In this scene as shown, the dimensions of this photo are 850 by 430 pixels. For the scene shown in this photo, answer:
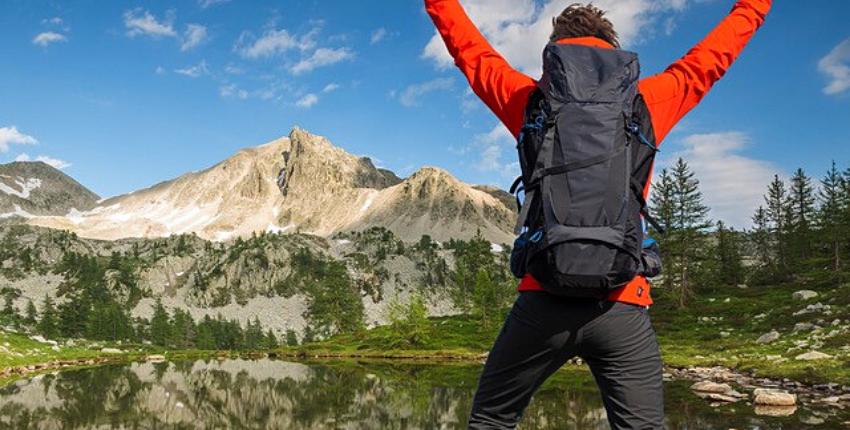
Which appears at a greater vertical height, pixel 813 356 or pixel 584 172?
pixel 584 172

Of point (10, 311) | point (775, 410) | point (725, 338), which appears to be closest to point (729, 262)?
point (725, 338)

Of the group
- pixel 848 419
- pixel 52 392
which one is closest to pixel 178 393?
pixel 52 392

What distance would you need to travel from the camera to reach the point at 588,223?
11.0ft

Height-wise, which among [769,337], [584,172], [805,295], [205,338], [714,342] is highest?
[805,295]

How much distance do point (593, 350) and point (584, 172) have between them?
3.82 ft

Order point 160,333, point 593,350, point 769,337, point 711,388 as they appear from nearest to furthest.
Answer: point 593,350 → point 711,388 → point 769,337 → point 160,333

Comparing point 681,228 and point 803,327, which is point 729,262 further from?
point 803,327

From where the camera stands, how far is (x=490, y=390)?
391 cm

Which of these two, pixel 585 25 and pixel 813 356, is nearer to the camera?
pixel 585 25

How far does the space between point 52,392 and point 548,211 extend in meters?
32.1

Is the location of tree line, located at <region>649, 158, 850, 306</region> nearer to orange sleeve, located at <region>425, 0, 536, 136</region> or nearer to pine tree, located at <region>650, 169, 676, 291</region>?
pine tree, located at <region>650, 169, 676, 291</region>

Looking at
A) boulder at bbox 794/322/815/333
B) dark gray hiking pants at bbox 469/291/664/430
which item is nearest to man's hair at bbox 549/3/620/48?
dark gray hiking pants at bbox 469/291/664/430

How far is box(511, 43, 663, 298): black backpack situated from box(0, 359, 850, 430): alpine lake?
14.5 m

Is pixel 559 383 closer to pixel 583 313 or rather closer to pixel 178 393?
pixel 178 393
